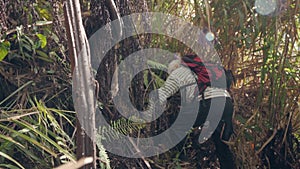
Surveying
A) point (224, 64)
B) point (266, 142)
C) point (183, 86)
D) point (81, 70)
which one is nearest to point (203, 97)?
point (183, 86)

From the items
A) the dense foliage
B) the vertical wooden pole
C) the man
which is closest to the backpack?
the man

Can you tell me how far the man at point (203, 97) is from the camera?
191 centimetres

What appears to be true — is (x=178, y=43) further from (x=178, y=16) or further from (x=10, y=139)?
(x=10, y=139)

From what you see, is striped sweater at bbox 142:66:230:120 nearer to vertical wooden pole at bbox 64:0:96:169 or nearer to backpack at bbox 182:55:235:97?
backpack at bbox 182:55:235:97

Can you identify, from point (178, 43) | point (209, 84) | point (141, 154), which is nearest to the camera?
point (141, 154)

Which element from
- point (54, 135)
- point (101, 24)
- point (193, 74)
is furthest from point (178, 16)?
point (54, 135)

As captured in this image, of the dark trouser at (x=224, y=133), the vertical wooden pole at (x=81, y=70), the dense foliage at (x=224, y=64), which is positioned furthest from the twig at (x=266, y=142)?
the vertical wooden pole at (x=81, y=70)

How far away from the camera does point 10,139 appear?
1.39m

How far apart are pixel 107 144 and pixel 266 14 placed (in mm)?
869

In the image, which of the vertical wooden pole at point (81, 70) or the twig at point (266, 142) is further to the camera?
the twig at point (266, 142)

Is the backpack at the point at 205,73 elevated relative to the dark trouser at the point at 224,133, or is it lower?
elevated

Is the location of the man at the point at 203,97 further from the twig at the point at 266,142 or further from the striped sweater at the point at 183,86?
the twig at the point at 266,142

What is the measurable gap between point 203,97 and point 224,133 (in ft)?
0.61

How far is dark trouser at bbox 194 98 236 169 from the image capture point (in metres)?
1.95
